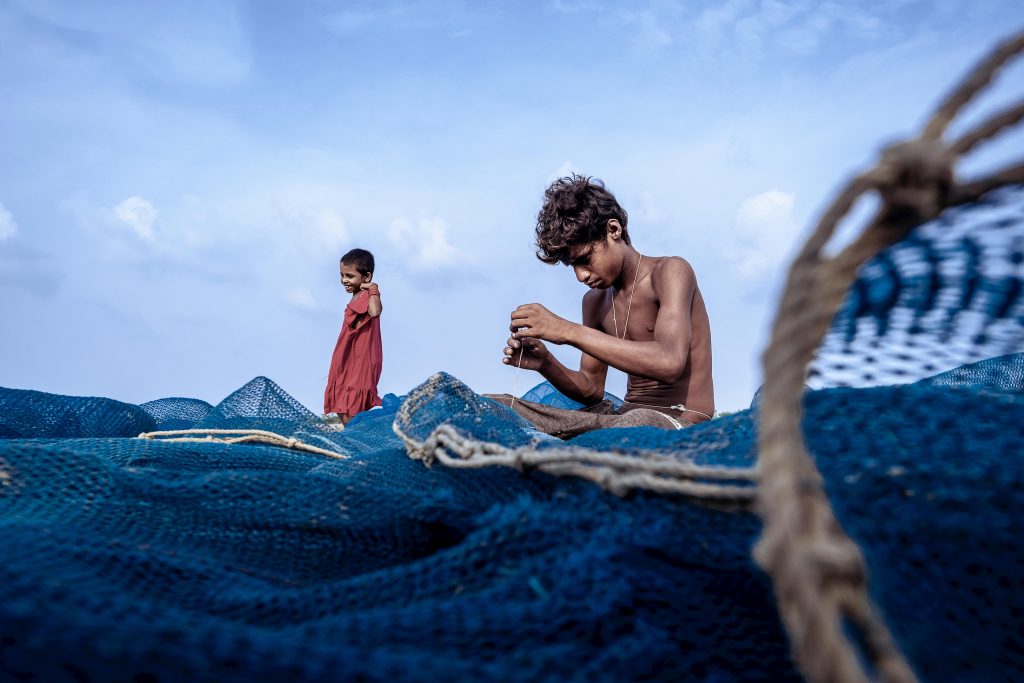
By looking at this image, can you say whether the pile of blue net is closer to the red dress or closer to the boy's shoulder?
the boy's shoulder

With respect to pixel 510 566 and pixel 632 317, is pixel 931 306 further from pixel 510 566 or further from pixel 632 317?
pixel 632 317

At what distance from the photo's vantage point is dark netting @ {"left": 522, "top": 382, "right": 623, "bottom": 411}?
4156mm

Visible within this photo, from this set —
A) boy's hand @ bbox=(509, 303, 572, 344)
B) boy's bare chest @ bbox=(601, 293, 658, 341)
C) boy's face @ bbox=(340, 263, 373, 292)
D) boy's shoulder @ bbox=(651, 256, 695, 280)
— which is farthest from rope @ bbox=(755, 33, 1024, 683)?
boy's face @ bbox=(340, 263, 373, 292)

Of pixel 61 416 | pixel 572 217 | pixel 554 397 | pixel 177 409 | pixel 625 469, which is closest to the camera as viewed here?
pixel 625 469

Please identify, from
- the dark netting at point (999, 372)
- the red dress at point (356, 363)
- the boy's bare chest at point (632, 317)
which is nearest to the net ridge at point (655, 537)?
the dark netting at point (999, 372)

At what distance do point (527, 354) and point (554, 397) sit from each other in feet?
4.39

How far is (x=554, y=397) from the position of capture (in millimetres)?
4285

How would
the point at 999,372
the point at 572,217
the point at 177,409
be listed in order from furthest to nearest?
the point at 177,409
the point at 572,217
the point at 999,372

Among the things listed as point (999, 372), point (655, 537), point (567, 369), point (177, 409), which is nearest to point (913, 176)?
point (655, 537)

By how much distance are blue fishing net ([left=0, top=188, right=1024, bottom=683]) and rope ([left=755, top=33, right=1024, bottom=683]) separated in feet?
0.39

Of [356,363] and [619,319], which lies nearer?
[619,319]

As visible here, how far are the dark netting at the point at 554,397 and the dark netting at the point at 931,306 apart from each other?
300 cm

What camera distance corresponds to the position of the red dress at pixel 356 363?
22.3 feet

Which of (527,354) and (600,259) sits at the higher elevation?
(600,259)
